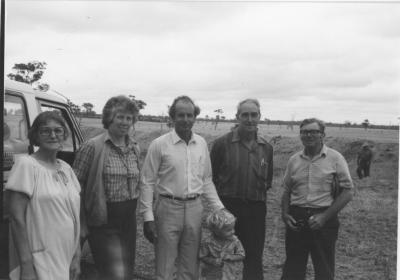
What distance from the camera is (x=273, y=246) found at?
5.42 meters

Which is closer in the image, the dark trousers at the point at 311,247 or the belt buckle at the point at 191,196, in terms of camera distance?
the belt buckle at the point at 191,196

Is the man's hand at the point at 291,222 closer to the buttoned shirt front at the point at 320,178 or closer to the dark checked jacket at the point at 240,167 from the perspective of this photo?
the buttoned shirt front at the point at 320,178

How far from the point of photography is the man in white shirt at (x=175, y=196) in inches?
107

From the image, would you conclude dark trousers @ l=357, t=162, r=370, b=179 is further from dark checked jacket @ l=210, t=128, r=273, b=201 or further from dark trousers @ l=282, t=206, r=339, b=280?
dark checked jacket @ l=210, t=128, r=273, b=201

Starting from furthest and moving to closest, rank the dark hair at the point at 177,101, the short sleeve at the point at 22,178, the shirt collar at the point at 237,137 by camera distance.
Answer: the shirt collar at the point at 237,137 → the dark hair at the point at 177,101 → the short sleeve at the point at 22,178

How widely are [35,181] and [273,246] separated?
396cm

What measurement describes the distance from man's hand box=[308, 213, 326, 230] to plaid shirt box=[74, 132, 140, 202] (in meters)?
1.32

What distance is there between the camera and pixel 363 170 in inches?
615

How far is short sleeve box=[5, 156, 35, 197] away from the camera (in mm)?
2057

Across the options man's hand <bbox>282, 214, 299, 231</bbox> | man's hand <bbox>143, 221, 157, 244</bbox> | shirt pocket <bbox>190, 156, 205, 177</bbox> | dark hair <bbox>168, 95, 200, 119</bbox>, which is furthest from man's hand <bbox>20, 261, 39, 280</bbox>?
man's hand <bbox>282, 214, 299, 231</bbox>

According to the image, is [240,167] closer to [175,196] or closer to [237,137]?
[237,137]

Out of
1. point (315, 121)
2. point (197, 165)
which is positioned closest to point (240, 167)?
point (197, 165)

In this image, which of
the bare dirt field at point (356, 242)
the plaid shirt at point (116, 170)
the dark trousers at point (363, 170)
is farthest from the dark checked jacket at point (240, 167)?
the dark trousers at point (363, 170)

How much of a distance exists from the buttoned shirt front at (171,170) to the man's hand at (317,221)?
87cm
